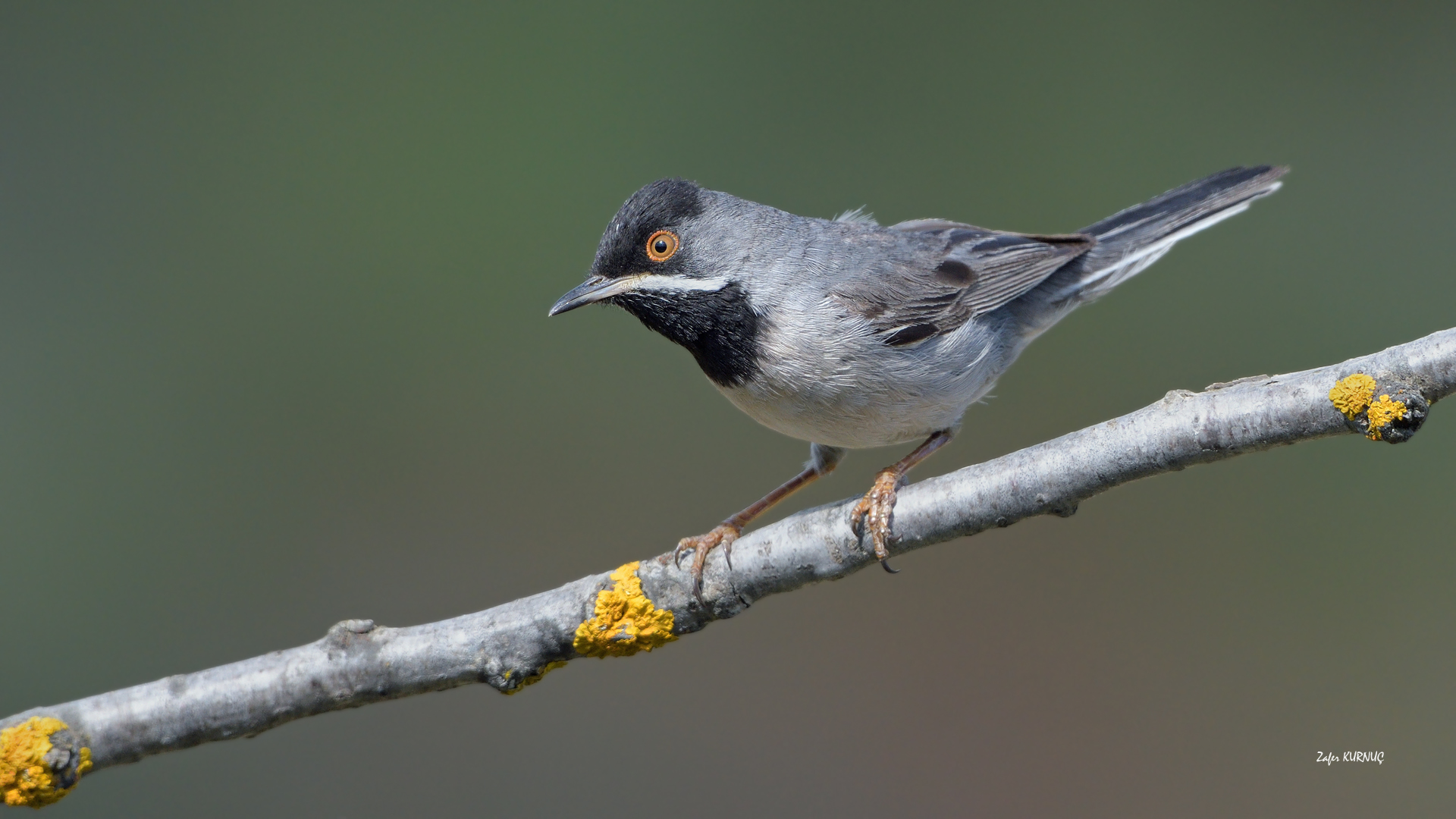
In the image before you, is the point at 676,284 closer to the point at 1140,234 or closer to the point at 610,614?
the point at 610,614

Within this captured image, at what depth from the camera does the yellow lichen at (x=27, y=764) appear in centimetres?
224

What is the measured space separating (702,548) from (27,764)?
1.75 metres

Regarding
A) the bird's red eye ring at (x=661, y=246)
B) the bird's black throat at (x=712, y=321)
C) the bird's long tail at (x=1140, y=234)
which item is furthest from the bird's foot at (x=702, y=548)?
the bird's long tail at (x=1140, y=234)

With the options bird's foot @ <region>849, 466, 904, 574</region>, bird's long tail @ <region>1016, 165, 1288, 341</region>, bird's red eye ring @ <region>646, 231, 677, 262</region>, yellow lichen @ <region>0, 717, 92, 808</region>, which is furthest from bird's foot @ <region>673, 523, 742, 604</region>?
yellow lichen @ <region>0, 717, 92, 808</region>

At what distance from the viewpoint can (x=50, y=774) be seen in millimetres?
2270

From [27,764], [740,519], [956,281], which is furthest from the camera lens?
[956,281]

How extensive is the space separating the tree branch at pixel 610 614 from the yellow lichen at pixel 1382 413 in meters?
0.11

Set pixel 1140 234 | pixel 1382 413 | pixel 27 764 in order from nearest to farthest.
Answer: pixel 1382 413
pixel 27 764
pixel 1140 234

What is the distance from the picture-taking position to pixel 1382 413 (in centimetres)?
186

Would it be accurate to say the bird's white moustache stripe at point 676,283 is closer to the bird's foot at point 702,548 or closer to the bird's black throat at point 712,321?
the bird's black throat at point 712,321

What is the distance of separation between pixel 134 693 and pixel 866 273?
250 cm

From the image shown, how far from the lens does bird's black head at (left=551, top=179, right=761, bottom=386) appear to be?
117 inches

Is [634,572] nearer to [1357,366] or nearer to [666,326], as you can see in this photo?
[666,326]

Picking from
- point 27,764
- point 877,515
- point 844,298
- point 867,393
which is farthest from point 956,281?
point 27,764
